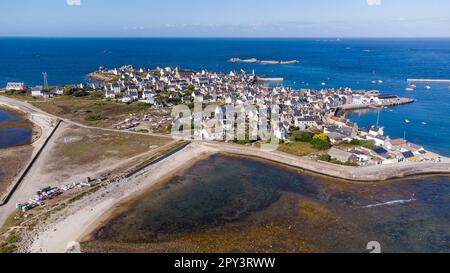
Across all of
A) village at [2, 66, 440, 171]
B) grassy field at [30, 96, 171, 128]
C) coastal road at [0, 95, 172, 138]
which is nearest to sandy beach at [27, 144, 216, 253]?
village at [2, 66, 440, 171]

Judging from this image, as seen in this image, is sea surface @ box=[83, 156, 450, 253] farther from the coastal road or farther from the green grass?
the coastal road

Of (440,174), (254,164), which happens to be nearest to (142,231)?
(254,164)

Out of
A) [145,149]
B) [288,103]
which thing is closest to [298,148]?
[145,149]

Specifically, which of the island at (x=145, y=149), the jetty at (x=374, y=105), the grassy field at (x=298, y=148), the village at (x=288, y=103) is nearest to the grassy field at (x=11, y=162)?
the island at (x=145, y=149)

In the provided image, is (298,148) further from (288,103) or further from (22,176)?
(22,176)

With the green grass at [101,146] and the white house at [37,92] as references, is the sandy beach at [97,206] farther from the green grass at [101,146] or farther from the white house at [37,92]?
the white house at [37,92]
